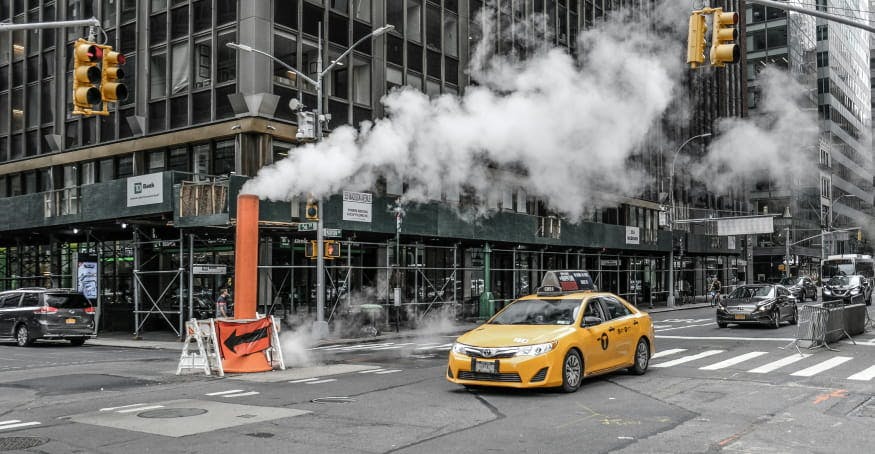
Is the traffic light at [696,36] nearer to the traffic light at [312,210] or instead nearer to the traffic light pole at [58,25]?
the traffic light pole at [58,25]

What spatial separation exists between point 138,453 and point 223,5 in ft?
71.9

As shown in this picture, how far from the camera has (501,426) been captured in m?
8.55

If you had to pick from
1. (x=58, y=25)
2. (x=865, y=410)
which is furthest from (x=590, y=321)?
(x=58, y=25)

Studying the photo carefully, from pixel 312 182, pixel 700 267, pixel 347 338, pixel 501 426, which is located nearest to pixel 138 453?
pixel 501 426

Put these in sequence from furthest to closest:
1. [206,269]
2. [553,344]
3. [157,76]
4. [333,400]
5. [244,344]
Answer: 1. [157,76]
2. [206,269]
3. [244,344]
4. [333,400]
5. [553,344]

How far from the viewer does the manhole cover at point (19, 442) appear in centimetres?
759

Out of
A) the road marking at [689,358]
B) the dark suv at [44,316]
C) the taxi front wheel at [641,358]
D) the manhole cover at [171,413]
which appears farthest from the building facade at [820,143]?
the manhole cover at [171,413]

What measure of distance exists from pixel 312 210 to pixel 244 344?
22.9 feet

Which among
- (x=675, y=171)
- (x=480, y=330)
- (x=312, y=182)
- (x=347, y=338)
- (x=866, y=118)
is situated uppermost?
(x=866, y=118)

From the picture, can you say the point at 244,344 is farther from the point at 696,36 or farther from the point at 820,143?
the point at 820,143

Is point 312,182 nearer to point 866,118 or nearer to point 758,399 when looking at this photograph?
point 758,399

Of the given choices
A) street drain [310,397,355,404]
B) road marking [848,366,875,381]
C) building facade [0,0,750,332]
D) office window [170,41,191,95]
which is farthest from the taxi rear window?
road marking [848,366,875,381]

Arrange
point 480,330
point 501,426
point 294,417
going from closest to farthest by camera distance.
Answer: point 501,426 → point 294,417 → point 480,330

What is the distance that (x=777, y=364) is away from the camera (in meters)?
14.5
